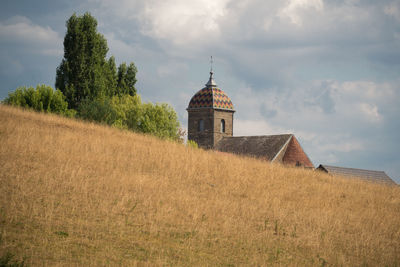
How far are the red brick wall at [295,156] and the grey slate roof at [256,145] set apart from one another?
0.87 metres

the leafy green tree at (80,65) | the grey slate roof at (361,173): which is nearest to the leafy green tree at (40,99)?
the leafy green tree at (80,65)

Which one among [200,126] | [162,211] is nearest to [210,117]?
[200,126]

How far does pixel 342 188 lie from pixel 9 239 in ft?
62.0

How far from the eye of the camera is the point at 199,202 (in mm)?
13680

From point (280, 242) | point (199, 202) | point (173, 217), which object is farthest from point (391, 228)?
point (173, 217)

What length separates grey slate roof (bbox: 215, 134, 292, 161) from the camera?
43469 mm

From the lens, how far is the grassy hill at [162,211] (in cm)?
918

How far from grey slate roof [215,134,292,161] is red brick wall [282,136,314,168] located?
0.87 meters

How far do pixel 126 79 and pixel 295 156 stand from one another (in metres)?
22.1

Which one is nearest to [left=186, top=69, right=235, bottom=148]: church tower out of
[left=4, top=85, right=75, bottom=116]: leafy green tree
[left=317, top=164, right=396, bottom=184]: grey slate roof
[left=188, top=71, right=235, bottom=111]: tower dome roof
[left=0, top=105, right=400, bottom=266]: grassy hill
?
[left=188, top=71, right=235, bottom=111]: tower dome roof

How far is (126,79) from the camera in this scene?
155ft

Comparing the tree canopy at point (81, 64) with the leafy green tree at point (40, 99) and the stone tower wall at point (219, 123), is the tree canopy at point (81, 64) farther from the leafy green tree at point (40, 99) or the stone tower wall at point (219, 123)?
the stone tower wall at point (219, 123)

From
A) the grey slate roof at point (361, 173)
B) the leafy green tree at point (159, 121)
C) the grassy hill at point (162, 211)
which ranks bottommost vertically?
the grassy hill at point (162, 211)

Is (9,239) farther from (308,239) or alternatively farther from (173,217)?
(308,239)
